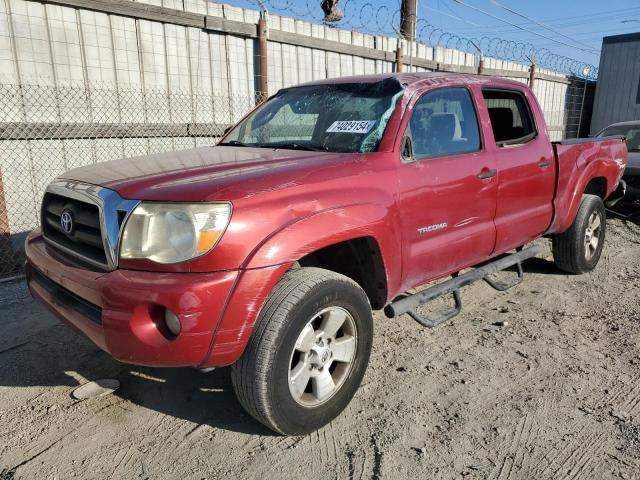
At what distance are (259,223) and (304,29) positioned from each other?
19.8ft

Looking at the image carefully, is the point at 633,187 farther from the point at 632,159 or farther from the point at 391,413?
the point at 391,413

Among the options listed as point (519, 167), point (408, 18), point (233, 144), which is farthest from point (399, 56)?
point (233, 144)

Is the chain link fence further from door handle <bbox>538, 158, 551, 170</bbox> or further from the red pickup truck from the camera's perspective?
door handle <bbox>538, 158, 551, 170</bbox>

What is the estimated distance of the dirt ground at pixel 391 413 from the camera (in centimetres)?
239

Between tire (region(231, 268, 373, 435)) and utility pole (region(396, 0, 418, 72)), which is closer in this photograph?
tire (region(231, 268, 373, 435))

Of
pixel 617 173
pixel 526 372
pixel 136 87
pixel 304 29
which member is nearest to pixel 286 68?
pixel 304 29

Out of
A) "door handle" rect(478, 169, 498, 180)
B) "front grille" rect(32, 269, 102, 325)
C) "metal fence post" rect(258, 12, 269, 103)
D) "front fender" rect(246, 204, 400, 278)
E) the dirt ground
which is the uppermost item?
"metal fence post" rect(258, 12, 269, 103)

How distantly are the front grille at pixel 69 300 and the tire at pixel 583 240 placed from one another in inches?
170

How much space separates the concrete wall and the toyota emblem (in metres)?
16.9

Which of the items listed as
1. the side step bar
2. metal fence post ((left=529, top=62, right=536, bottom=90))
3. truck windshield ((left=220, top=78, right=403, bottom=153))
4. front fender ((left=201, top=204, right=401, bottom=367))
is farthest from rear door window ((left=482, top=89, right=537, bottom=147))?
metal fence post ((left=529, top=62, right=536, bottom=90))

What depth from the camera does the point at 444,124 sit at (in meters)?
3.45

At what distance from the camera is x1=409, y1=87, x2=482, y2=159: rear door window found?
323cm

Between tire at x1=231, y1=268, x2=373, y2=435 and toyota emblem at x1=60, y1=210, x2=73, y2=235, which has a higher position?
toyota emblem at x1=60, y1=210, x2=73, y2=235

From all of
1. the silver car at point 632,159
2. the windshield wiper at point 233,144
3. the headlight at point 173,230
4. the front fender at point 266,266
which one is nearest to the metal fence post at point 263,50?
the windshield wiper at point 233,144
